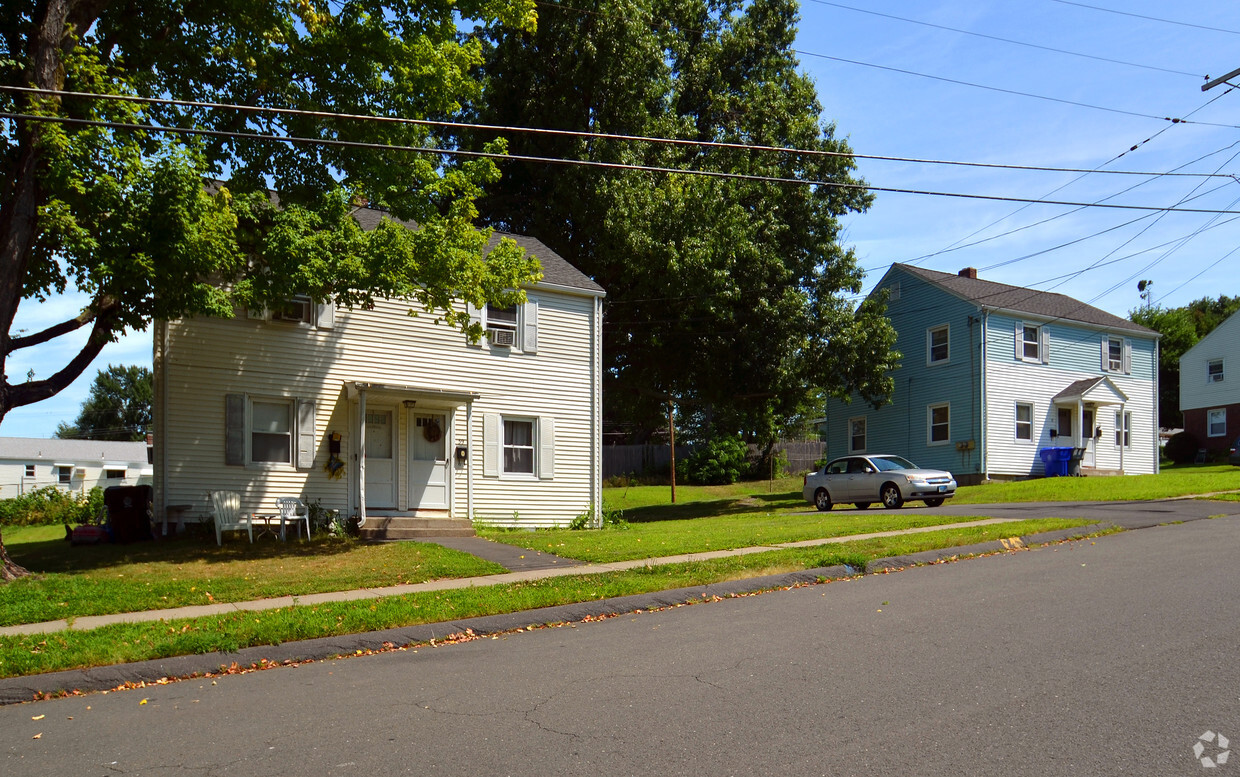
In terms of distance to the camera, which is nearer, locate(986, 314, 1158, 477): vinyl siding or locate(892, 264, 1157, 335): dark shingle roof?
locate(986, 314, 1158, 477): vinyl siding

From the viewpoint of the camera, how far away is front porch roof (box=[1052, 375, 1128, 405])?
3344cm

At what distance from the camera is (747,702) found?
20.1 ft

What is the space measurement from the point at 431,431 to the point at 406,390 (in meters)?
1.91

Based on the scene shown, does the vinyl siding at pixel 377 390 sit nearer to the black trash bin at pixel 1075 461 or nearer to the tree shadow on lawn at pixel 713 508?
the tree shadow on lawn at pixel 713 508

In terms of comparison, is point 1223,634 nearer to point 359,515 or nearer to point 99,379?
point 359,515

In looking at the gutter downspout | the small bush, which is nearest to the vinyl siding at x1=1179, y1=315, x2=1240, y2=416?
the gutter downspout

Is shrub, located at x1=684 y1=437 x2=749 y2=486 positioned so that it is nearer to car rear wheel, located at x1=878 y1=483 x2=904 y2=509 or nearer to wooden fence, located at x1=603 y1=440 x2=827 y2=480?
wooden fence, located at x1=603 y1=440 x2=827 y2=480

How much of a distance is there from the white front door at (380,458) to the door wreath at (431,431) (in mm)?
653

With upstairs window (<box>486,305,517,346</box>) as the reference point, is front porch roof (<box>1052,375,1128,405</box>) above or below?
below

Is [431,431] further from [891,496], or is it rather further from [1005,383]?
[1005,383]

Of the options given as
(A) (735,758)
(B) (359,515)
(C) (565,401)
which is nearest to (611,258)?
(C) (565,401)

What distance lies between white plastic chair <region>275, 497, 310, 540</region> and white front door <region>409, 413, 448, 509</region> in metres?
2.33

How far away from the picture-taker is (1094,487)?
25.4 m

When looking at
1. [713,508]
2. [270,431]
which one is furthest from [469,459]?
[713,508]
